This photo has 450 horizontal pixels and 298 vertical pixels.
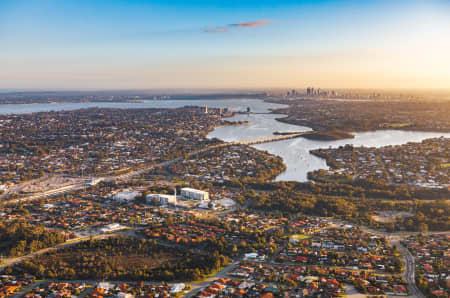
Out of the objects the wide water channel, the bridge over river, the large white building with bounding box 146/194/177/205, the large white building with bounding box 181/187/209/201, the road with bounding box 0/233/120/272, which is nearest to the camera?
the road with bounding box 0/233/120/272

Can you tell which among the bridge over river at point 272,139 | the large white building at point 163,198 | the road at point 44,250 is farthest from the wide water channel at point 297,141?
the road at point 44,250

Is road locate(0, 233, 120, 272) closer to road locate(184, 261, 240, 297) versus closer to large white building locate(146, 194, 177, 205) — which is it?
large white building locate(146, 194, 177, 205)

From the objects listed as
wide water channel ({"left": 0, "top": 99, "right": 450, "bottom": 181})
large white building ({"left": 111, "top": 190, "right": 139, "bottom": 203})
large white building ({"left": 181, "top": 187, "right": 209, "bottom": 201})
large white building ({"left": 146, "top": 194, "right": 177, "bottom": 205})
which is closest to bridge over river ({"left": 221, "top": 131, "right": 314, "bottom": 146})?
wide water channel ({"left": 0, "top": 99, "right": 450, "bottom": 181})

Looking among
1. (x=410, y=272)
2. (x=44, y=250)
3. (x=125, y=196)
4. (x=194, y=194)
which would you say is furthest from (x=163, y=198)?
(x=410, y=272)

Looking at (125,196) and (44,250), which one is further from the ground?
(125,196)

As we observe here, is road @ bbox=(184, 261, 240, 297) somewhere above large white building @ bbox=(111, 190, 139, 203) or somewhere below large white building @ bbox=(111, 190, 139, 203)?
below

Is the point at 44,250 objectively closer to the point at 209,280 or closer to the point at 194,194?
the point at 209,280

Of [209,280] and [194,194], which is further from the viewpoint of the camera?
[194,194]

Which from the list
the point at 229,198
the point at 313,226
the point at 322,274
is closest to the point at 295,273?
the point at 322,274

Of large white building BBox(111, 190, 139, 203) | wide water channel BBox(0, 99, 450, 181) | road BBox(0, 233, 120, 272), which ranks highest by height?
wide water channel BBox(0, 99, 450, 181)

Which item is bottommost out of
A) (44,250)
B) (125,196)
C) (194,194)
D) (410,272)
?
(44,250)

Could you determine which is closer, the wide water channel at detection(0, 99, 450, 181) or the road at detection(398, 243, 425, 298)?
the road at detection(398, 243, 425, 298)

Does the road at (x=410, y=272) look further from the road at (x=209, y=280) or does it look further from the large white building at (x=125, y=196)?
the large white building at (x=125, y=196)
